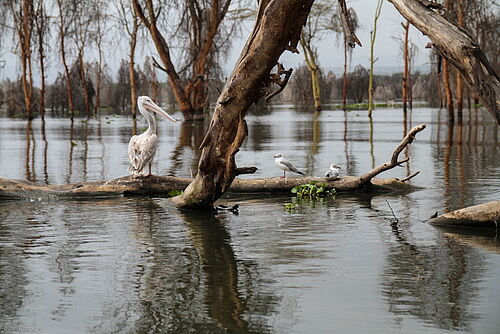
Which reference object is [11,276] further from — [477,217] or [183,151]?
[183,151]

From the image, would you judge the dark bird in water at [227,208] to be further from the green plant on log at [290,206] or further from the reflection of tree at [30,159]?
the reflection of tree at [30,159]

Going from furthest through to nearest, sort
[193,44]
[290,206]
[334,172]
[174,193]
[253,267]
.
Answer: [193,44]
[334,172]
[174,193]
[290,206]
[253,267]

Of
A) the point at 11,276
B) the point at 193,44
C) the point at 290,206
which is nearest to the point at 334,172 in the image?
the point at 290,206

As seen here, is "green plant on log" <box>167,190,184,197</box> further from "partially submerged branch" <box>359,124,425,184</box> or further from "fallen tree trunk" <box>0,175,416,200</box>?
"partially submerged branch" <box>359,124,425,184</box>

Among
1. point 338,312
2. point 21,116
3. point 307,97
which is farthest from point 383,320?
point 307,97

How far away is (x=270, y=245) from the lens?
316 inches

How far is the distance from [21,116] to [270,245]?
48204mm

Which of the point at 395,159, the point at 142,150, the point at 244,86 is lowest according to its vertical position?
the point at 395,159

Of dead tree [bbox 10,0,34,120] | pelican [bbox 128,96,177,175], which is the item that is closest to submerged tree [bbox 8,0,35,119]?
dead tree [bbox 10,0,34,120]

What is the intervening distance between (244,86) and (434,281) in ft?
11.9

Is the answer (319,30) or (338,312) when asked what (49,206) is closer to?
(338,312)

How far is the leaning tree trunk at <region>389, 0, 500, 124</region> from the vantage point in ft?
22.4

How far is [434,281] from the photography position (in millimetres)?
6477

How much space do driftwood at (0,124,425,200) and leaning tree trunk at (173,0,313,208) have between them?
59.5 inches
